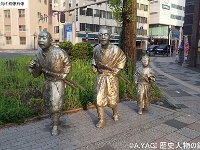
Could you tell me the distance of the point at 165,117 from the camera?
525cm

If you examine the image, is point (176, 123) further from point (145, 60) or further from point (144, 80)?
point (145, 60)

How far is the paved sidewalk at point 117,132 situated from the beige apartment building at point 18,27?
39405 millimetres

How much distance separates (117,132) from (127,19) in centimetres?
394

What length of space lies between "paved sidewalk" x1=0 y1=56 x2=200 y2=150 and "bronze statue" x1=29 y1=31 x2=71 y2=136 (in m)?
0.44

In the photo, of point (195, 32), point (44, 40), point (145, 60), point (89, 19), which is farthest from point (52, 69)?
point (89, 19)

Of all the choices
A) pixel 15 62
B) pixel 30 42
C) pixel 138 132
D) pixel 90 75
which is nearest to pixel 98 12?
pixel 30 42

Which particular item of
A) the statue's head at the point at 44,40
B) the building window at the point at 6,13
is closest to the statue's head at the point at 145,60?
the statue's head at the point at 44,40

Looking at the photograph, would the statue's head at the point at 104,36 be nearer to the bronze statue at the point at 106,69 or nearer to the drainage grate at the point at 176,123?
the bronze statue at the point at 106,69

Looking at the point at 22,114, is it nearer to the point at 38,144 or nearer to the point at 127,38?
the point at 38,144

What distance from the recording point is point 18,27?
42.1 m

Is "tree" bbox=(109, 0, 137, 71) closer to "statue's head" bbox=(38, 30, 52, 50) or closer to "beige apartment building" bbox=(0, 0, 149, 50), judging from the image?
"statue's head" bbox=(38, 30, 52, 50)

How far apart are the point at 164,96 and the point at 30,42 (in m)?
38.9

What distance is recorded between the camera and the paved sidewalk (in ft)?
12.5

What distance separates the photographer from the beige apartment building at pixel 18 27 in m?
41.8
